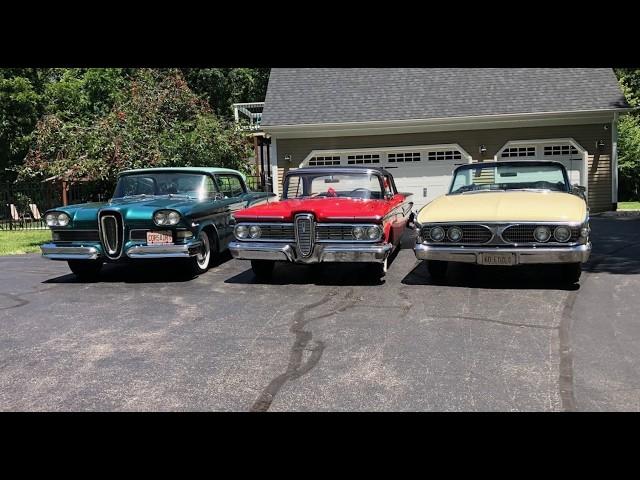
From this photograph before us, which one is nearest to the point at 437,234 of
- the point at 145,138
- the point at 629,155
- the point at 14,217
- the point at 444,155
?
the point at 145,138

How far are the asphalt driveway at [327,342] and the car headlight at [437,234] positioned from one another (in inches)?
25.3

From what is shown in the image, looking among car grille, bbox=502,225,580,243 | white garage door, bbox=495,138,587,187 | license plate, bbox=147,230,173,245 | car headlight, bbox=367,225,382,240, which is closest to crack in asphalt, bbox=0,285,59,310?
license plate, bbox=147,230,173,245

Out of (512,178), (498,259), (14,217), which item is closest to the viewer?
(498,259)

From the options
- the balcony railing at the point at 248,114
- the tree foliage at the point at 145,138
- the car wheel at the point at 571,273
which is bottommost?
the car wheel at the point at 571,273

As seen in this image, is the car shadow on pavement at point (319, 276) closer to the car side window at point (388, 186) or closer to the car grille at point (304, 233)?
the car grille at point (304, 233)

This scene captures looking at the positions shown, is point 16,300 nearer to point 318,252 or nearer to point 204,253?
point 204,253

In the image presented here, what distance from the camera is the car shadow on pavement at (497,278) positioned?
7098mm

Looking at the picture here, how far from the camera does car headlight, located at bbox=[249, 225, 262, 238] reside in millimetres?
7609

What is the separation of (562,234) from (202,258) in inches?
197

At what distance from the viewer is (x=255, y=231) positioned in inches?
301

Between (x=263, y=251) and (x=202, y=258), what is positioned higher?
(x=263, y=251)

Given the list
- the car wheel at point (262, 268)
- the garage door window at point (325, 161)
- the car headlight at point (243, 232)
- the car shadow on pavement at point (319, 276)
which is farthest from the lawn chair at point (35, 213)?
the car headlight at point (243, 232)
